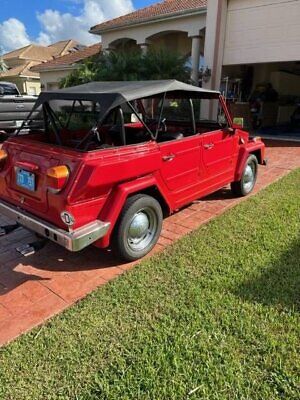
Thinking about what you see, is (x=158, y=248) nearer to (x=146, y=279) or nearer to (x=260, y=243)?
(x=146, y=279)

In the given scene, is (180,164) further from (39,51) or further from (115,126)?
(39,51)

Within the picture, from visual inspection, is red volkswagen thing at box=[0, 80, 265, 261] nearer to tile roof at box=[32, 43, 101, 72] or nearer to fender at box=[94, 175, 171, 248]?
fender at box=[94, 175, 171, 248]

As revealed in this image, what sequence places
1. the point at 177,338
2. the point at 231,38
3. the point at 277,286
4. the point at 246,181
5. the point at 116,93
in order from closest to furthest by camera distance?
the point at 177,338, the point at 277,286, the point at 116,93, the point at 246,181, the point at 231,38

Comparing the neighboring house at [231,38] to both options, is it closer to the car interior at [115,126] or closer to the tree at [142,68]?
the tree at [142,68]

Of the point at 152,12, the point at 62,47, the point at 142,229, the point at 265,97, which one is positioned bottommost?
the point at 142,229

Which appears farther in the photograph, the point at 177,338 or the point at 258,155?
the point at 258,155

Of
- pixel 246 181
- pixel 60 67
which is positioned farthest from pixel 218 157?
pixel 60 67

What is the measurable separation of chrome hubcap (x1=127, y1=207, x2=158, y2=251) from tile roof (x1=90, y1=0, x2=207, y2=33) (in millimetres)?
13314

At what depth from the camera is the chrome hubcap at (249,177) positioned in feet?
18.2

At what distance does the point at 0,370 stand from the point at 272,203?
422cm

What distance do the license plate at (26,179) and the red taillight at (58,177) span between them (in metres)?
0.36

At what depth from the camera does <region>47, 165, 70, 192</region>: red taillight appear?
2.85m

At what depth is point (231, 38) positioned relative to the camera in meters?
11.9

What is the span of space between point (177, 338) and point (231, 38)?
1173cm
